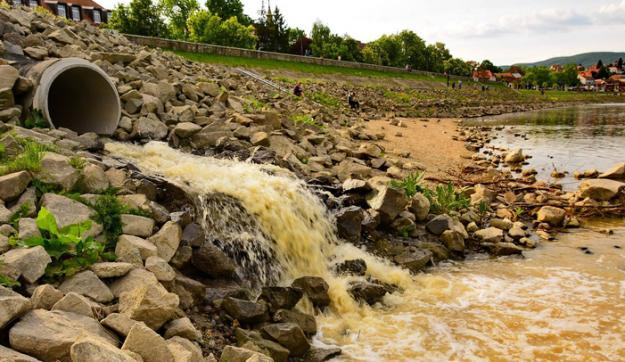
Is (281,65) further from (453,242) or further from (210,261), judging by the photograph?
(210,261)

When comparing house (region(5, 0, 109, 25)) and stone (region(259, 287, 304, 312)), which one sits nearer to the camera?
stone (region(259, 287, 304, 312))

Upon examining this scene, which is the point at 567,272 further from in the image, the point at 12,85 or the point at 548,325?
the point at 12,85

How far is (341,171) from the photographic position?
14.7 m

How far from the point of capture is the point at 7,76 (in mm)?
10570

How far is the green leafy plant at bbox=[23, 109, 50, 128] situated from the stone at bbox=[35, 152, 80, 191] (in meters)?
3.08

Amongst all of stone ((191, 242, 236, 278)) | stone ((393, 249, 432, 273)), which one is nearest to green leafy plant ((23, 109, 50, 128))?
stone ((191, 242, 236, 278))

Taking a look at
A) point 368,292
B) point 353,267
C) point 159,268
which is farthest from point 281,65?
point 159,268

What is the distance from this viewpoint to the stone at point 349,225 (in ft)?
36.4

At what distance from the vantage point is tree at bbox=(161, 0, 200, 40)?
7538 cm

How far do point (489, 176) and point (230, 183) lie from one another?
41.0 ft

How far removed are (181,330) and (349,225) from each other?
19.7 feet

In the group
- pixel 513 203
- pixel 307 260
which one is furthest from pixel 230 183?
pixel 513 203

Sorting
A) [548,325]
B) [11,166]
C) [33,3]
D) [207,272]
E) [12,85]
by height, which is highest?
[33,3]

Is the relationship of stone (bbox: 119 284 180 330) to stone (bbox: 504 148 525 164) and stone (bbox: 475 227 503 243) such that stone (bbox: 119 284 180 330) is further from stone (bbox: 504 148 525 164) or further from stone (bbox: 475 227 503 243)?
stone (bbox: 504 148 525 164)
